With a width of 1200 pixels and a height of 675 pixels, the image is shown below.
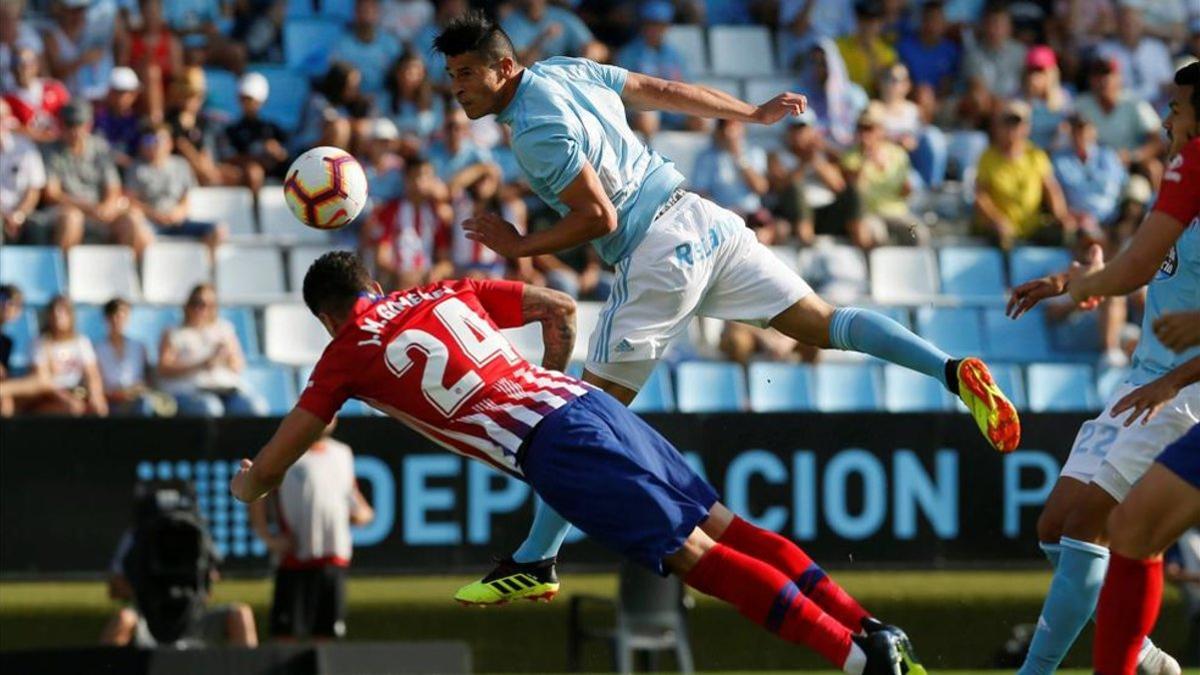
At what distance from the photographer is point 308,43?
18.5m

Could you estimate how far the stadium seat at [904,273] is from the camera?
1727cm

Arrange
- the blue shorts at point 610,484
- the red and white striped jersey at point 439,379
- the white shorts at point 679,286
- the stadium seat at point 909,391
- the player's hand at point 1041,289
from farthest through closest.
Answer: the stadium seat at point 909,391 < the white shorts at point 679,286 < the player's hand at point 1041,289 < the red and white striped jersey at point 439,379 < the blue shorts at point 610,484

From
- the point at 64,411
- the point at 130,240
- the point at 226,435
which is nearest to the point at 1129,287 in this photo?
the point at 226,435

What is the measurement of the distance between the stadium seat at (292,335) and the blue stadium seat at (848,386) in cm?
351

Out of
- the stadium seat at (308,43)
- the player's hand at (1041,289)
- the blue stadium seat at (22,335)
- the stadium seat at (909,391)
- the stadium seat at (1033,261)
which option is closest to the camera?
the player's hand at (1041,289)

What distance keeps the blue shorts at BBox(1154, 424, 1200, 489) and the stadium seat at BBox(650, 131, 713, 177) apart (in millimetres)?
10664

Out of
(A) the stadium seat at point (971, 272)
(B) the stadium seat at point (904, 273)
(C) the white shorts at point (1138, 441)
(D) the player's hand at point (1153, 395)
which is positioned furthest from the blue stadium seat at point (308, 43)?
(D) the player's hand at point (1153, 395)

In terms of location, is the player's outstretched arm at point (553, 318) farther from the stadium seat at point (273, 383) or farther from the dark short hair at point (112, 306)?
the dark short hair at point (112, 306)

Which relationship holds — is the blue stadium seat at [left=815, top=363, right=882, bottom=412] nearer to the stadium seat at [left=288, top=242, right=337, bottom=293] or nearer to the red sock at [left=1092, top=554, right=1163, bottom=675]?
the stadium seat at [left=288, top=242, right=337, bottom=293]

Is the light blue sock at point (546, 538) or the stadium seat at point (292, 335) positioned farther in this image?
the stadium seat at point (292, 335)

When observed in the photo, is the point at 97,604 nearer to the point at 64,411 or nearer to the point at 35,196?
the point at 64,411

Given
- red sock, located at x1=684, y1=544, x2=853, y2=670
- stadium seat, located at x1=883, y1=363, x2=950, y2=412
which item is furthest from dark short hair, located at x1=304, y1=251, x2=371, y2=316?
stadium seat, located at x1=883, y1=363, x2=950, y2=412

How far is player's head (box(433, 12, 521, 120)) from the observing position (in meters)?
9.09

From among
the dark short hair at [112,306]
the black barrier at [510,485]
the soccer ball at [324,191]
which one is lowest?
the black barrier at [510,485]
